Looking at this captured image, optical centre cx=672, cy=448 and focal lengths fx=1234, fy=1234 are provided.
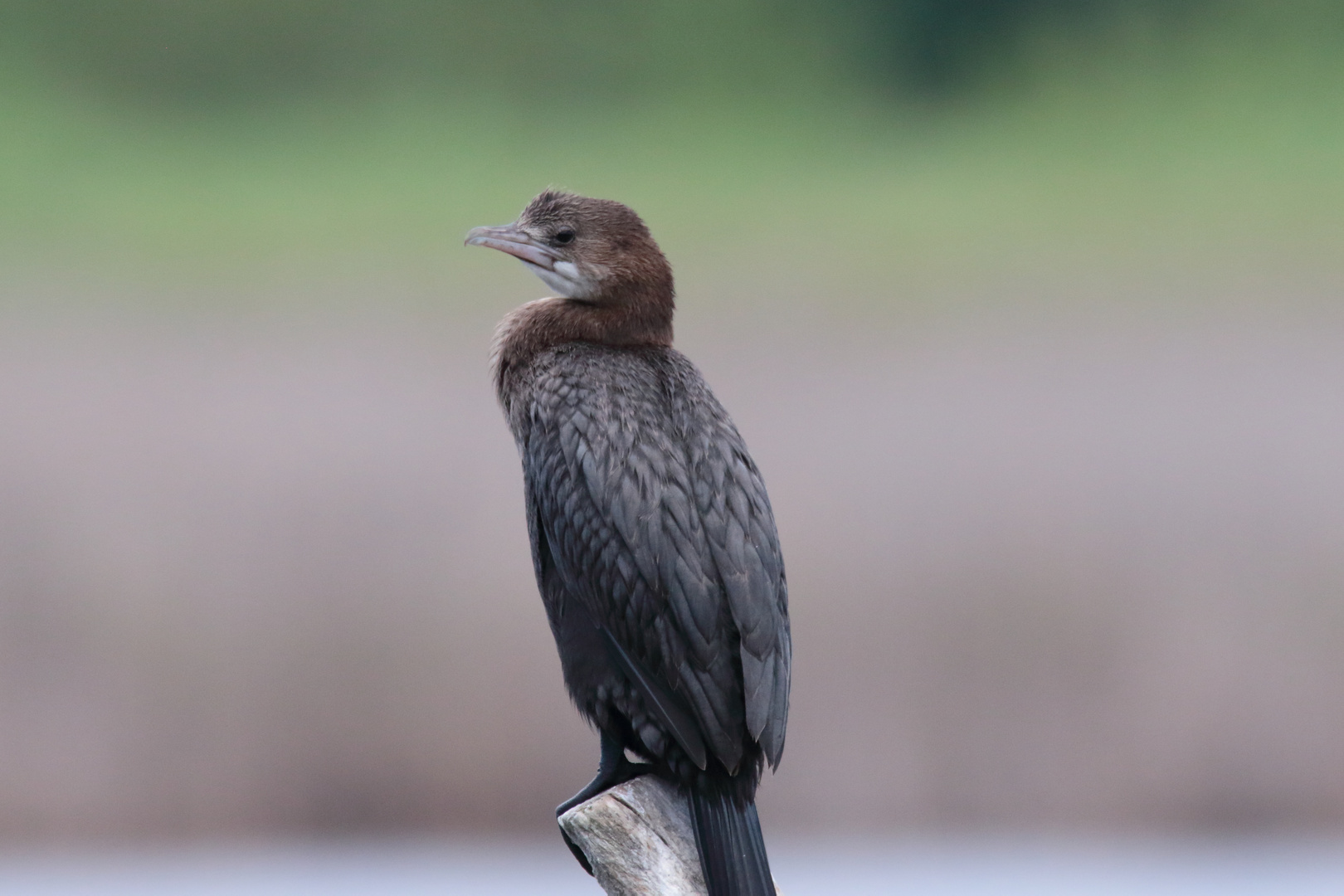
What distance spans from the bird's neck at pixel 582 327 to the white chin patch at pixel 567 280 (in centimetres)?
4

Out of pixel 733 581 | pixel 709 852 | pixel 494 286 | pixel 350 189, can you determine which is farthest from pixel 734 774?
pixel 350 189

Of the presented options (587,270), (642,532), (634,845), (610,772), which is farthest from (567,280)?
(634,845)

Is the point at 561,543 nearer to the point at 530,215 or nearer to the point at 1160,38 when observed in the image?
the point at 530,215

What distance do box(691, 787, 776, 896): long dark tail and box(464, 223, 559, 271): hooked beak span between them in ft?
3.38

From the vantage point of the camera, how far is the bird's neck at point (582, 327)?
2.40 m

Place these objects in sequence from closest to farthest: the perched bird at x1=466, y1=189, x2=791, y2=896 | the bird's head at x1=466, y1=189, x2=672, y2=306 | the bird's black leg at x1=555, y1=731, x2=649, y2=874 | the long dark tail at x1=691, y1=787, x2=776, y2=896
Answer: the long dark tail at x1=691, y1=787, x2=776, y2=896
the perched bird at x1=466, y1=189, x2=791, y2=896
the bird's black leg at x1=555, y1=731, x2=649, y2=874
the bird's head at x1=466, y1=189, x2=672, y2=306

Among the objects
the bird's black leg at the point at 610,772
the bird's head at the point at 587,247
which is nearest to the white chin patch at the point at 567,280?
the bird's head at the point at 587,247

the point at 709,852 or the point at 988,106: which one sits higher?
the point at 988,106

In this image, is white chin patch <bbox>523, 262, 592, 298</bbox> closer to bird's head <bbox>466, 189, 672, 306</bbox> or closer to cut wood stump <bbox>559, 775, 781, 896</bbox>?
bird's head <bbox>466, 189, 672, 306</bbox>

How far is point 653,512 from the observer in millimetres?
2139

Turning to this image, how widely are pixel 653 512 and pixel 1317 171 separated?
8.48 meters

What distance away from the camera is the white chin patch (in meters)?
2.37

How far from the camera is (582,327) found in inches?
94.7

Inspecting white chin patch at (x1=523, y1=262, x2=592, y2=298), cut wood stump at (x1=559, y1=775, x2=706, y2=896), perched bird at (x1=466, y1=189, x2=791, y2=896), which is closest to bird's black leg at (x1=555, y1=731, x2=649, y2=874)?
perched bird at (x1=466, y1=189, x2=791, y2=896)
